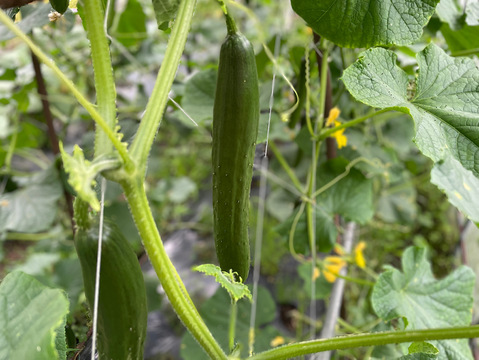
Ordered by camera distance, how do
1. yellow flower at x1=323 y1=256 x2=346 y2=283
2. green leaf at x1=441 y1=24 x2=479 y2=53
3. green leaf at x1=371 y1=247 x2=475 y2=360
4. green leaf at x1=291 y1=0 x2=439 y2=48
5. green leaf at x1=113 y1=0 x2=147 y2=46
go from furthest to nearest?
green leaf at x1=113 y1=0 x2=147 y2=46, yellow flower at x1=323 y1=256 x2=346 y2=283, green leaf at x1=441 y1=24 x2=479 y2=53, green leaf at x1=371 y1=247 x2=475 y2=360, green leaf at x1=291 y1=0 x2=439 y2=48

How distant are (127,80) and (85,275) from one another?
2.41 metres

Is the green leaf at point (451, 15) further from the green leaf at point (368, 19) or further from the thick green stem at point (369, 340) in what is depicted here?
the thick green stem at point (369, 340)

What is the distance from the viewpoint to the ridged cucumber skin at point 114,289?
1.73 feet

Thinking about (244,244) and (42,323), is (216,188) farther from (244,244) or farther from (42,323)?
(42,323)

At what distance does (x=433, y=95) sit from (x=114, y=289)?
0.62 metres

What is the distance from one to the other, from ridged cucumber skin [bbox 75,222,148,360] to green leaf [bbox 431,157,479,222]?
416 millimetres

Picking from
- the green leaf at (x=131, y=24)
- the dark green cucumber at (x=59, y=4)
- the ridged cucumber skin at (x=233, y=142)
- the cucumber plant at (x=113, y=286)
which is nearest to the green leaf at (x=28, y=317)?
the cucumber plant at (x=113, y=286)

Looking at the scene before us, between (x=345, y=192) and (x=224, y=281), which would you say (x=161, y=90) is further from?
(x=345, y=192)

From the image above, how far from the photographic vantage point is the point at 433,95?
0.74 metres

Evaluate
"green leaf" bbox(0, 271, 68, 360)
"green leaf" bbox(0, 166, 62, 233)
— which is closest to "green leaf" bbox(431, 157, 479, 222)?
"green leaf" bbox(0, 271, 68, 360)

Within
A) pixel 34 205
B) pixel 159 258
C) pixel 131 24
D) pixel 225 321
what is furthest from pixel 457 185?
pixel 131 24

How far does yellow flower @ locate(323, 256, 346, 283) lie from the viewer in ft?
4.13

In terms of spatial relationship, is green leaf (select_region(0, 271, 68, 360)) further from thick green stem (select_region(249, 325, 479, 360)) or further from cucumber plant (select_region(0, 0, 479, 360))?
thick green stem (select_region(249, 325, 479, 360))

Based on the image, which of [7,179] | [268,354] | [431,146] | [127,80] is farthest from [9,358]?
[127,80]
